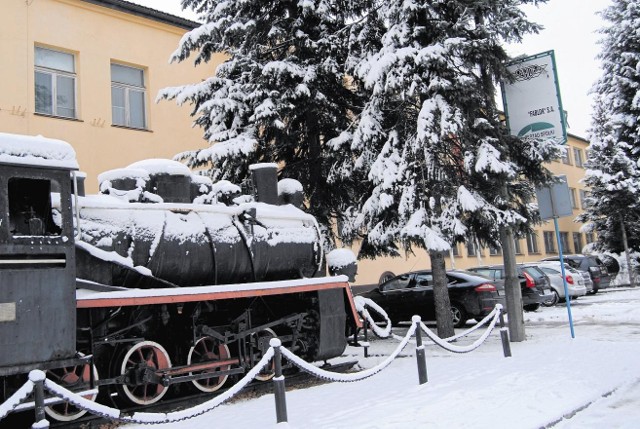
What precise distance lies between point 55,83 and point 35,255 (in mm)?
10415

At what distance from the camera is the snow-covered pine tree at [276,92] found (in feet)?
40.0

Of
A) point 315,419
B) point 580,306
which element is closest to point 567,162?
point 580,306

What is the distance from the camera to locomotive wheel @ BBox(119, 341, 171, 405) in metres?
6.57

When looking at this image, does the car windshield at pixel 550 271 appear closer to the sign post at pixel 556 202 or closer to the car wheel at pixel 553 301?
the car wheel at pixel 553 301

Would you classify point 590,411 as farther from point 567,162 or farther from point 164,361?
point 567,162

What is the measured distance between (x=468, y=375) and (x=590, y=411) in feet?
6.79

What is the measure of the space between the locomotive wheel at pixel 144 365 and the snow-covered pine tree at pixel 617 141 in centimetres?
2645

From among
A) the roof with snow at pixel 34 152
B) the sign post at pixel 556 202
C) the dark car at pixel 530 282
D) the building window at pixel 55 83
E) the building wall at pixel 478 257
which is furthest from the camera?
the building wall at pixel 478 257

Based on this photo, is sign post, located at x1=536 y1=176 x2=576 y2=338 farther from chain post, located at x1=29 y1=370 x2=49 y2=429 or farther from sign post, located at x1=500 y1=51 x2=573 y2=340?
chain post, located at x1=29 y1=370 x2=49 y2=429

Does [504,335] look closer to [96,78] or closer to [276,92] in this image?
[276,92]

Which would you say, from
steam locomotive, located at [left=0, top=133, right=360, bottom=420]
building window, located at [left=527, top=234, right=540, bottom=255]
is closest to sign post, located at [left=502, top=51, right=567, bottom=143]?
steam locomotive, located at [left=0, top=133, right=360, bottom=420]

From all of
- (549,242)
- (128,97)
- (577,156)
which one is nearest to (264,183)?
(128,97)

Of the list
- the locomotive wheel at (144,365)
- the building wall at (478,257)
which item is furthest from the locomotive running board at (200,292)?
the building wall at (478,257)

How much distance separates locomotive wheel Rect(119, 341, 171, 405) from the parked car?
15.8 metres
